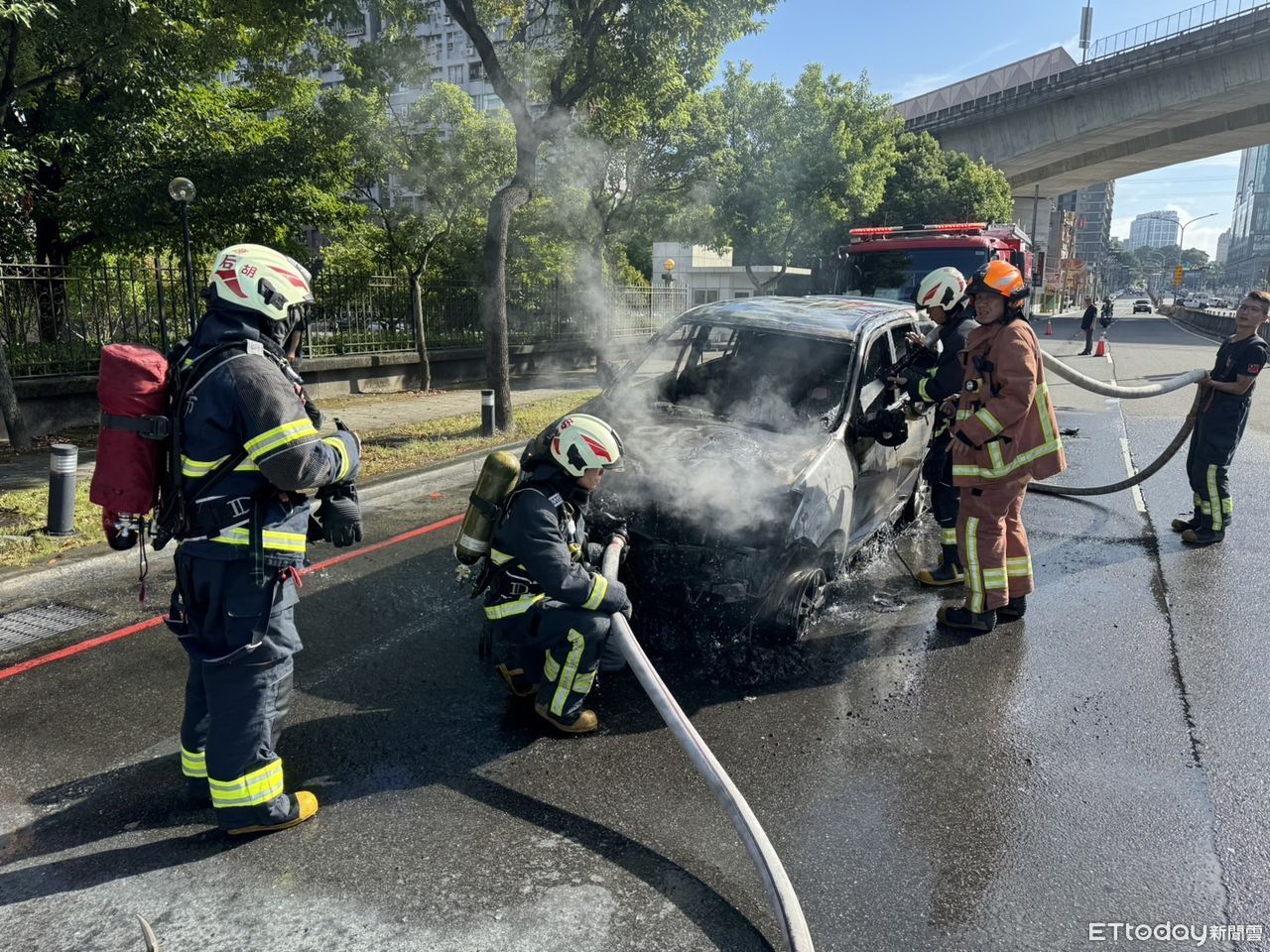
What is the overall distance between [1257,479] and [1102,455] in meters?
1.57

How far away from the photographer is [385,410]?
13172 mm

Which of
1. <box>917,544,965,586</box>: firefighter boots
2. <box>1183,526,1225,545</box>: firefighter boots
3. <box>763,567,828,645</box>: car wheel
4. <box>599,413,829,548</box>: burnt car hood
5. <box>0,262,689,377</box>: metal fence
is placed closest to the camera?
<box>599,413,829,548</box>: burnt car hood

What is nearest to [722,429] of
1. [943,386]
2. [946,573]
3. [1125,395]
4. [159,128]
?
[943,386]

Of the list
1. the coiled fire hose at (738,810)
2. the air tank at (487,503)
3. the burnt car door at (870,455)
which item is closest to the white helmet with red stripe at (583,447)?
the air tank at (487,503)

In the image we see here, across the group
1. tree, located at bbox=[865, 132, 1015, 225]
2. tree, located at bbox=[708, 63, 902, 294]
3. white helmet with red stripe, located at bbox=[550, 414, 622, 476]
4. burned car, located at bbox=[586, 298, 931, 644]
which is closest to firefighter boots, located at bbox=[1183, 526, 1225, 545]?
burned car, located at bbox=[586, 298, 931, 644]

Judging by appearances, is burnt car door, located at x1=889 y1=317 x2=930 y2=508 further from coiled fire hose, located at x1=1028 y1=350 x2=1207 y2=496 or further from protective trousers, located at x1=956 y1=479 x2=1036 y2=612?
A: coiled fire hose, located at x1=1028 y1=350 x2=1207 y2=496

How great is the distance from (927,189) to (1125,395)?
94.6 ft

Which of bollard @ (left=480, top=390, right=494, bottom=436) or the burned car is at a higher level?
the burned car

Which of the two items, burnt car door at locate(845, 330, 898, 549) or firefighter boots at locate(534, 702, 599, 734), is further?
burnt car door at locate(845, 330, 898, 549)

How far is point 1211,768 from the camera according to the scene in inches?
142

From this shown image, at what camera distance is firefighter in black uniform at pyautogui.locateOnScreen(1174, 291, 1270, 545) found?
6562mm

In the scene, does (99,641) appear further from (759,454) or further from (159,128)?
(159,128)

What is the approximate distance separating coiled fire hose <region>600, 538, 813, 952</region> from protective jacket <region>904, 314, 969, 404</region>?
2.65 metres

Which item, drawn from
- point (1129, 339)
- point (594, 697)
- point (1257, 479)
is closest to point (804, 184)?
point (1257, 479)
